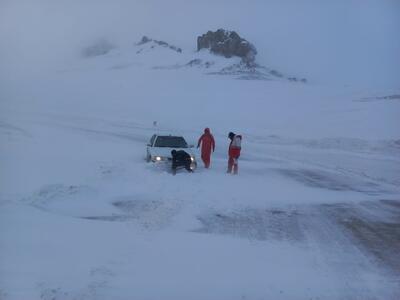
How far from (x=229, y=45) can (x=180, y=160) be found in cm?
8389

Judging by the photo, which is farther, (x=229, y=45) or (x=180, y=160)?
(x=229, y=45)

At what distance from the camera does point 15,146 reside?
64.2ft

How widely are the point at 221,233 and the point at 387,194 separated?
7.00 m

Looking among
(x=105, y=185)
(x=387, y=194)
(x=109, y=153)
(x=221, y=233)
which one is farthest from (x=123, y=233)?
(x=109, y=153)

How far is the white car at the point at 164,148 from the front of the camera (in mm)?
16969

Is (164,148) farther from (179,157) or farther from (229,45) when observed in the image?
(229,45)

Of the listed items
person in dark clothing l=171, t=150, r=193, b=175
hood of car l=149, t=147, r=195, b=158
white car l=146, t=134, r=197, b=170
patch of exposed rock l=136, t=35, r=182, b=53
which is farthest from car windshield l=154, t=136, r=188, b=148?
patch of exposed rock l=136, t=35, r=182, b=53

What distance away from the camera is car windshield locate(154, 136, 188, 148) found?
1872 centimetres

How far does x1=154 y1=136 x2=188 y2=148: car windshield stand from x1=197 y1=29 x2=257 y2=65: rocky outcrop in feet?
249

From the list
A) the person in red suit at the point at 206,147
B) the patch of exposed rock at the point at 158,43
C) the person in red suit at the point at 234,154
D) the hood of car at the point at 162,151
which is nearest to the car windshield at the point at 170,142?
the hood of car at the point at 162,151

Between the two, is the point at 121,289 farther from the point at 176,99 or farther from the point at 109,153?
the point at 176,99

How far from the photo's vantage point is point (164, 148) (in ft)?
58.6

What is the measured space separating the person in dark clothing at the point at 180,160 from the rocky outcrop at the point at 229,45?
78770mm

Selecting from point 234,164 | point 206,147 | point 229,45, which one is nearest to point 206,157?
point 206,147
